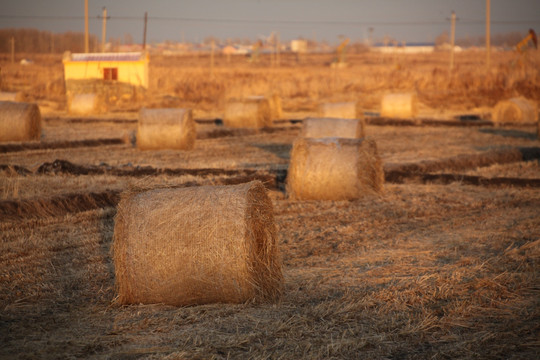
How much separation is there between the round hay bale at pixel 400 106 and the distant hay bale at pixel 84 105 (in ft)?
35.5

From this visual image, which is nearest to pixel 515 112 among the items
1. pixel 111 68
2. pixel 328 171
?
pixel 328 171

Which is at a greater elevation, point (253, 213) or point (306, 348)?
point (253, 213)

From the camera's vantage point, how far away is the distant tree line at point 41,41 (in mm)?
106912

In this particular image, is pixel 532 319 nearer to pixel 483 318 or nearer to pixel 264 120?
pixel 483 318

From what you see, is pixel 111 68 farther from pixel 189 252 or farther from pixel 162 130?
pixel 189 252

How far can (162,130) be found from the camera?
16.9 m

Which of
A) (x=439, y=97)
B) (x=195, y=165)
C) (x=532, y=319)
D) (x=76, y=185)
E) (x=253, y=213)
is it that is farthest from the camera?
(x=439, y=97)

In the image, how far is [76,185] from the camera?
1160 cm

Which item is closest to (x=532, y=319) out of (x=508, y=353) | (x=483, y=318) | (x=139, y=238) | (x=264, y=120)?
(x=483, y=318)

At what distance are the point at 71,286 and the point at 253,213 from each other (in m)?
1.82

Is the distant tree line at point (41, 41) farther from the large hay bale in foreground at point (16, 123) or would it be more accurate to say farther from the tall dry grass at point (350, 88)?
the large hay bale in foreground at point (16, 123)

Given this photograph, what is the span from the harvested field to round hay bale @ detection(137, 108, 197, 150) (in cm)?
30

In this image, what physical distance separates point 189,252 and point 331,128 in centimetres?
1012

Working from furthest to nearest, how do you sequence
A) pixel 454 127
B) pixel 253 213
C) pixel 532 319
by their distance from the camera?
pixel 454 127 < pixel 253 213 < pixel 532 319
